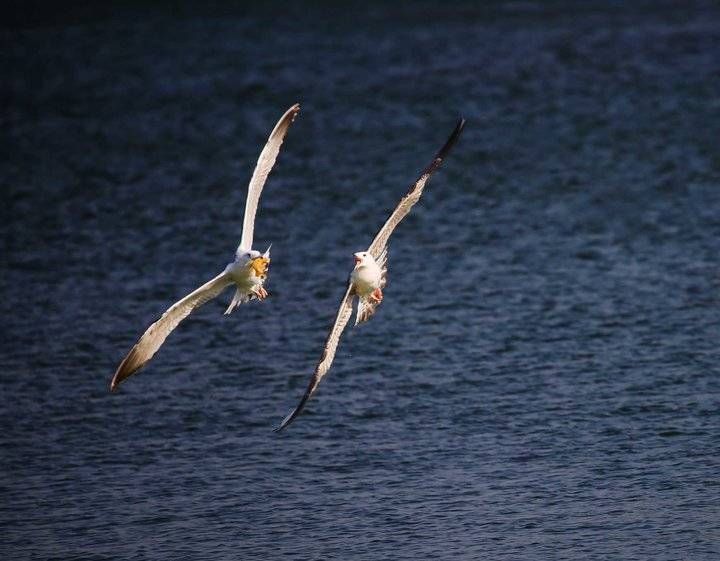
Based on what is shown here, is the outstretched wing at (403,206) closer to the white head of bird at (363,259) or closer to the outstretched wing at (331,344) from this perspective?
the white head of bird at (363,259)

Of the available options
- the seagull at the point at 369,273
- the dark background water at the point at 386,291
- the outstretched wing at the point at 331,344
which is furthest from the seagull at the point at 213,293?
the dark background water at the point at 386,291

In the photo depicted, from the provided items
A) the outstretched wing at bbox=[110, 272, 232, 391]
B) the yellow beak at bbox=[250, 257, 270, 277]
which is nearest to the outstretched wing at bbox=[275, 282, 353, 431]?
the yellow beak at bbox=[250, 257, 270, 277]

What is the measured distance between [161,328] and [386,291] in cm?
1204

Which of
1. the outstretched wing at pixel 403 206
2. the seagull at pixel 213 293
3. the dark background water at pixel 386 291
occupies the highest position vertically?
the outstretched wing at pixel 403 206

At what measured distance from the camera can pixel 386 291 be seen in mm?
33906

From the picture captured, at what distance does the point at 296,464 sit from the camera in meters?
26.0

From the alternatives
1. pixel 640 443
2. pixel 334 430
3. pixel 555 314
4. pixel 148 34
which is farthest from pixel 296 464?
pixel 148 34

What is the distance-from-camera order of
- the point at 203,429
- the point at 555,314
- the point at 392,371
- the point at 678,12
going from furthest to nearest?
the point at 678,12 → the point at 555,314 → the point at 392,371 → the point at 203,429

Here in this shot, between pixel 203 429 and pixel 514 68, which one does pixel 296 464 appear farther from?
pixel 514 68

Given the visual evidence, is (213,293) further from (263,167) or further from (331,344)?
(263,167)

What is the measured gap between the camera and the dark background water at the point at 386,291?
24281 mm

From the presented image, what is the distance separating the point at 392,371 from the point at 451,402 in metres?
1.97

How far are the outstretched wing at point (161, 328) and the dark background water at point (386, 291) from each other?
2.80 metres

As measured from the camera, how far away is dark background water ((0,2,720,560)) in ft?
79.7
